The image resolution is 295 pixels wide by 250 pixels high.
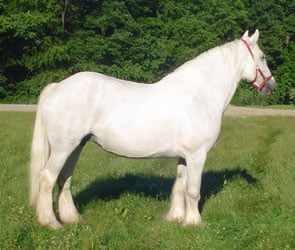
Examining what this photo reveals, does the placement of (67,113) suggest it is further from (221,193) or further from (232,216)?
(221,193)

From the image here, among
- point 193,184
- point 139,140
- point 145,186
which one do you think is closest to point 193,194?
point 193,184

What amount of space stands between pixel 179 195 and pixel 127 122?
4.41 feet

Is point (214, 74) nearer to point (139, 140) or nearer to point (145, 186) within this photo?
point (139, 140)

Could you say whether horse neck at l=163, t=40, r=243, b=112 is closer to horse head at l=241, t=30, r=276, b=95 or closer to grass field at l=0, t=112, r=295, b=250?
horse head at l=241, t=30, r=276, b=95

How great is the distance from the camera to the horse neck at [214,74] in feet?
19.3

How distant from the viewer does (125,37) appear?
106 feet

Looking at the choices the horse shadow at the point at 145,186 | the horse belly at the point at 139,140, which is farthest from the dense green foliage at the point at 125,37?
the horse belly at the point at 139,140

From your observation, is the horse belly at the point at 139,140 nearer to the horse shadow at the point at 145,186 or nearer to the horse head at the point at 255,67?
the horse shadow at the point at 145,186

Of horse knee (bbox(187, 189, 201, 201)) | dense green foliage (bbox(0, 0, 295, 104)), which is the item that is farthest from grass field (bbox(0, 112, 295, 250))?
dense green foliage (bbox(0, 0, 295, 104))

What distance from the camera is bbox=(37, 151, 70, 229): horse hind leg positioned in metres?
5.60

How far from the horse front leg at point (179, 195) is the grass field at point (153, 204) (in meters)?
0.22

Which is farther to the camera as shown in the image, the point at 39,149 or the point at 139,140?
the point at 39,149

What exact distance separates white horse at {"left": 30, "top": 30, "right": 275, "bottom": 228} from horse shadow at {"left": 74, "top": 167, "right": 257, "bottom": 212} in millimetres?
959

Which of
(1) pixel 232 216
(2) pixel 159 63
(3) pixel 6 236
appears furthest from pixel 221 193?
(2) pixel 159 63
